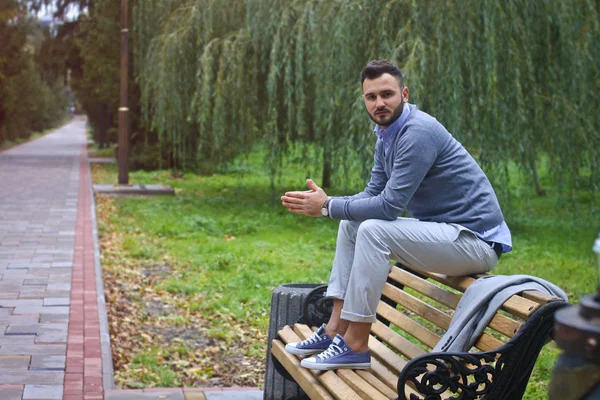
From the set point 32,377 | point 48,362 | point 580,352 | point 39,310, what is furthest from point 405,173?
point 39,310

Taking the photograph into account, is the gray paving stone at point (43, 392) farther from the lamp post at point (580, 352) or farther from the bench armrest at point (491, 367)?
the lamp post at point (580, 352)

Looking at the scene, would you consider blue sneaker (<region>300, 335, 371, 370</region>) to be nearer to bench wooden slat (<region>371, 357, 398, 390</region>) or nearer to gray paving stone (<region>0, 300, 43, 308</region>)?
bench wooden slat (<region>371, 357, 398, 390</region>)

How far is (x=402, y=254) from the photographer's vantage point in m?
3.52

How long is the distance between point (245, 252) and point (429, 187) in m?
6.84

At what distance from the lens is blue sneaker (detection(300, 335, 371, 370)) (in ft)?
11.7

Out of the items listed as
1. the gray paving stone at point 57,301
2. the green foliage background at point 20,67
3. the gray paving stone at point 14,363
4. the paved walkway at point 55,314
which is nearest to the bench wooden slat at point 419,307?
the paved walkway at point 55,314

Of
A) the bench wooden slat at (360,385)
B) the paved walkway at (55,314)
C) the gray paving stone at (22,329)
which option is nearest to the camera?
the bench wooden slat at (360,385)

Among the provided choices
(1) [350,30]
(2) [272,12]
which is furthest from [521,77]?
(2) [272,12]

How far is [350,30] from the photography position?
10.6 m

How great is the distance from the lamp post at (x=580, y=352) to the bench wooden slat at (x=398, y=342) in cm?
190

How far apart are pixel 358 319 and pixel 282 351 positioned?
57cm

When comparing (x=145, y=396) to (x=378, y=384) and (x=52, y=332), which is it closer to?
(x=52, y=332)

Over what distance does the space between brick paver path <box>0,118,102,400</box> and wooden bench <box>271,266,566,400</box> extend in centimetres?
149

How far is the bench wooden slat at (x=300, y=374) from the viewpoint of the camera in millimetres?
3359
